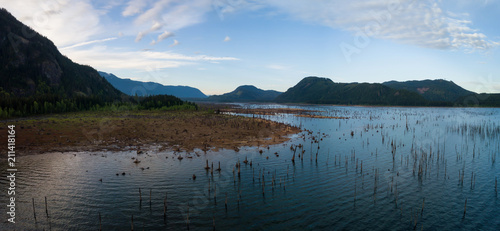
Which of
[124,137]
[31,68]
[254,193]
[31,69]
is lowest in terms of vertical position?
[254,193]

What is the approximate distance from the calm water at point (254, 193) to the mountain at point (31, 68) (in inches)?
4645

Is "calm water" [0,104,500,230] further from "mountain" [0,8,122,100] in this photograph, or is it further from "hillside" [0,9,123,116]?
"mountain" [0,8,122,100]

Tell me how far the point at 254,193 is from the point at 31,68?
179380 millimetres

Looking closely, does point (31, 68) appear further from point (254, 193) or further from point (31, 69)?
point (254, 193)

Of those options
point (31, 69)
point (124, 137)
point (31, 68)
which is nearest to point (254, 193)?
point (124, 137)

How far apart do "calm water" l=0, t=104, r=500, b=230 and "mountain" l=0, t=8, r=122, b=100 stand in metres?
118

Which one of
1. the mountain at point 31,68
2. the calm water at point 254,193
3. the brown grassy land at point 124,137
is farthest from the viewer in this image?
the mountain at point 31,68

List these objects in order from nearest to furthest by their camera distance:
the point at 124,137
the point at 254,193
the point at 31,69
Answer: the point at 254,193
the point at 124,137
the point at 31,69

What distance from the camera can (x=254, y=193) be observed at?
1814cm

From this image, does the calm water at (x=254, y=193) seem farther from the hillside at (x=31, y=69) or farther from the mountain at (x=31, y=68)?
the mountain at (x=31, y=68)

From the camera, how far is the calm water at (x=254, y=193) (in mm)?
14227

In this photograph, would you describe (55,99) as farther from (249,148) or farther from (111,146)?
(249,148)

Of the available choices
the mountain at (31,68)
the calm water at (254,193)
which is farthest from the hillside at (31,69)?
the calm water at (254,193)

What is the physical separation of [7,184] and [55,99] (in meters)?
70.7
